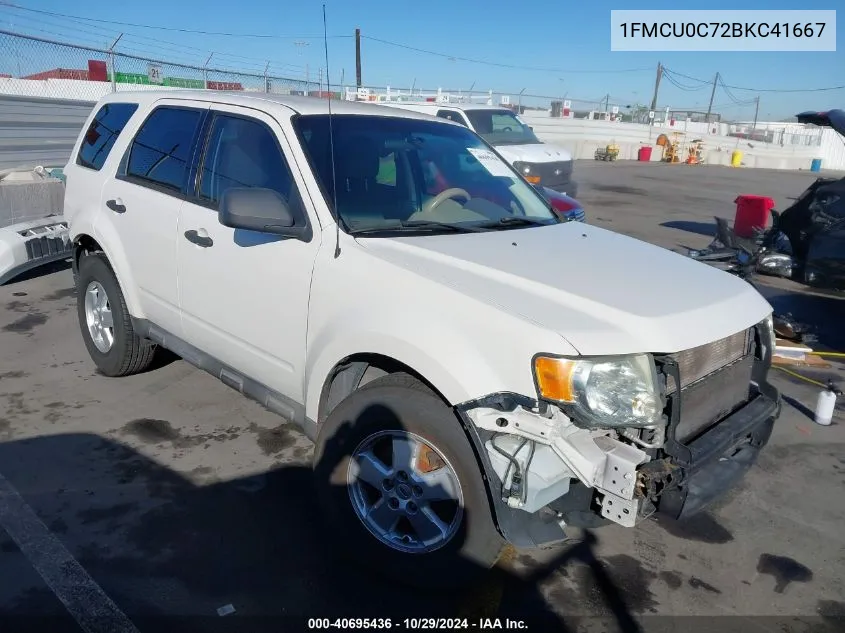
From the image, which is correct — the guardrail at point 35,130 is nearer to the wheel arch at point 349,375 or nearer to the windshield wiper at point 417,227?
the windshield wiper at point 417,227

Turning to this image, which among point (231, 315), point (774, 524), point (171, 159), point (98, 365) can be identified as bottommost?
point (774, 524)

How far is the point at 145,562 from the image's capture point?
2.96 meters

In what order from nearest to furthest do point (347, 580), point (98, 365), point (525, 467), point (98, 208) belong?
point (525, 467) < point (347, 580) < point (98, 208) < point (98, 365)

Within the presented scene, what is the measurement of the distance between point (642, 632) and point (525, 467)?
960mm

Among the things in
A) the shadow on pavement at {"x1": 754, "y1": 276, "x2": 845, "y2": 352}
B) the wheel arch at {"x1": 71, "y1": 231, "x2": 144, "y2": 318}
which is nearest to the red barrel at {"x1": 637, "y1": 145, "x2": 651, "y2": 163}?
the shadow on pavement at {"x1": 754, "y1": 276, "x2": 845, "y2": 352}

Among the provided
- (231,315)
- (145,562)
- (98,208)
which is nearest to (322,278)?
(231,315)

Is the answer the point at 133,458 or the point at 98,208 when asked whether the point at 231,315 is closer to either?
the point at 133,458

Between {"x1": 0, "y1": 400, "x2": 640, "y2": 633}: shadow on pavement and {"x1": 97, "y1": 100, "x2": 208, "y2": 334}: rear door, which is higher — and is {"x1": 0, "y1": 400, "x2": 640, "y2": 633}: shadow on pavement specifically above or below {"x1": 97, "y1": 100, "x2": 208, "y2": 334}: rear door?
below

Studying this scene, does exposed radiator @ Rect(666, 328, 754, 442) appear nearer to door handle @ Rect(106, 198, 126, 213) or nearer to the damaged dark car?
A: door handle @ Rect(106, 198, 126, 213)

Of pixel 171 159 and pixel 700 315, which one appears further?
pixel 171 159

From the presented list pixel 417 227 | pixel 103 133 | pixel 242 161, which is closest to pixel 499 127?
pixel 103 133

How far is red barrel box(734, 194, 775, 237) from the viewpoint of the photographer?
11031mm

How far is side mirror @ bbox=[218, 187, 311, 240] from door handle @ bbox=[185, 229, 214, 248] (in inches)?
23.8

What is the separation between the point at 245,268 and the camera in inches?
133
